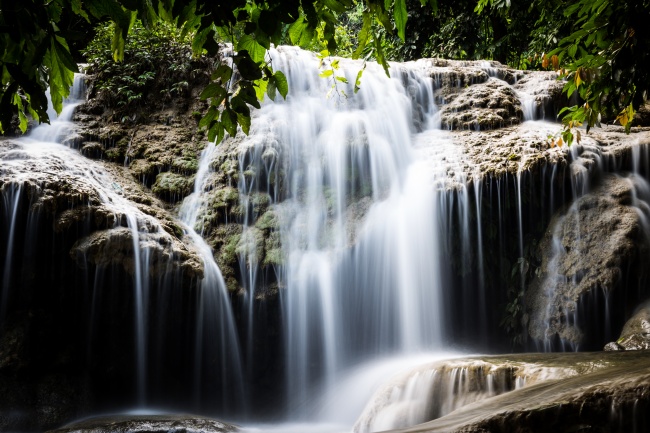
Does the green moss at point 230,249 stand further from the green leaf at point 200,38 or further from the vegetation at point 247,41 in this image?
the green leaf at point 200,38

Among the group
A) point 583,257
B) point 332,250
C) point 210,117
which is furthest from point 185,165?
point 210,117

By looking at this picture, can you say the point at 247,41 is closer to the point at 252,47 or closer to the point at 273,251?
the point at 252,47

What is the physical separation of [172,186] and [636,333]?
249 inches

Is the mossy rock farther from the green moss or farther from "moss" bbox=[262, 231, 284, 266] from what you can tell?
"moss" bbox=[262, 231, 284, 266]

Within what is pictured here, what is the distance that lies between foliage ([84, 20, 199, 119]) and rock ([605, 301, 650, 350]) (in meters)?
7.70

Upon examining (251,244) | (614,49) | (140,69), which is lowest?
(251,244)

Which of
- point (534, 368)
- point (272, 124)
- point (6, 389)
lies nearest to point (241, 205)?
point (272, 124)

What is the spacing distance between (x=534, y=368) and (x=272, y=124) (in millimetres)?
5902

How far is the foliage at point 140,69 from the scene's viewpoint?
960 centimetres

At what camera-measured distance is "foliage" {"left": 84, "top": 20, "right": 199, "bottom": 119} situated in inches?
378

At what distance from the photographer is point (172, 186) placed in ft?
27.3

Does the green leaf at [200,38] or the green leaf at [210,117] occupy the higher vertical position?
the green leaf at [200,38]

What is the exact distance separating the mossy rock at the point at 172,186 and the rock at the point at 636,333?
233 inches

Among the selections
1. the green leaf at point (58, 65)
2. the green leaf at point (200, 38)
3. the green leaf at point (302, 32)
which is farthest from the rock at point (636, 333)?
the green leaf at point (58, 65)
